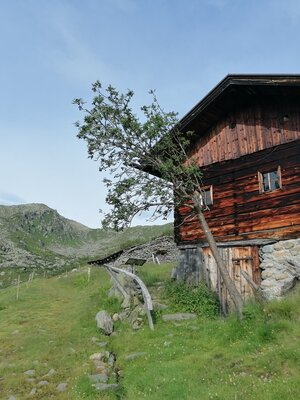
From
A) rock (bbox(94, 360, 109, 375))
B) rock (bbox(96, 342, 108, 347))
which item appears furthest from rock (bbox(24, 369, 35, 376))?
rock (bbox(96, 342, 108, 347))

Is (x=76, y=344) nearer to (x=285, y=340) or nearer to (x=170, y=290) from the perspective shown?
(x=170, y=290)

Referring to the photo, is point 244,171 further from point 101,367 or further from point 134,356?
point 101,367

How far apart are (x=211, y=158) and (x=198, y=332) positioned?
888 cm

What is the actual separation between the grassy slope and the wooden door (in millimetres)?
2124

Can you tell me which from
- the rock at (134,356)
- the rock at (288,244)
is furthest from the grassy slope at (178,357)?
the rock at (288,244)

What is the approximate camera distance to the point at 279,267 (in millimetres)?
15719

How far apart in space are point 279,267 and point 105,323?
729 centimetres

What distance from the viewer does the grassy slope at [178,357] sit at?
367 inches

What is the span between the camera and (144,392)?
9.76 m

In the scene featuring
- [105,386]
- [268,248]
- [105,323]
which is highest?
[268,248]

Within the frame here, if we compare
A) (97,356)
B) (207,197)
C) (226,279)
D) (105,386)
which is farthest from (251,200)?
(105,386)

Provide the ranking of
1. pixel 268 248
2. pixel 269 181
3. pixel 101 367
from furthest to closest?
pixel 269 181 → pixel 268 248 → pixel 101 367

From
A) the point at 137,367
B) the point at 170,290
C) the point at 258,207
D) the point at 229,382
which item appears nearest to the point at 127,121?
the point at 258,207

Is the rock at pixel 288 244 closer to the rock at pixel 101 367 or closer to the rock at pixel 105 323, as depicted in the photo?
the rock at pixel 105 323
